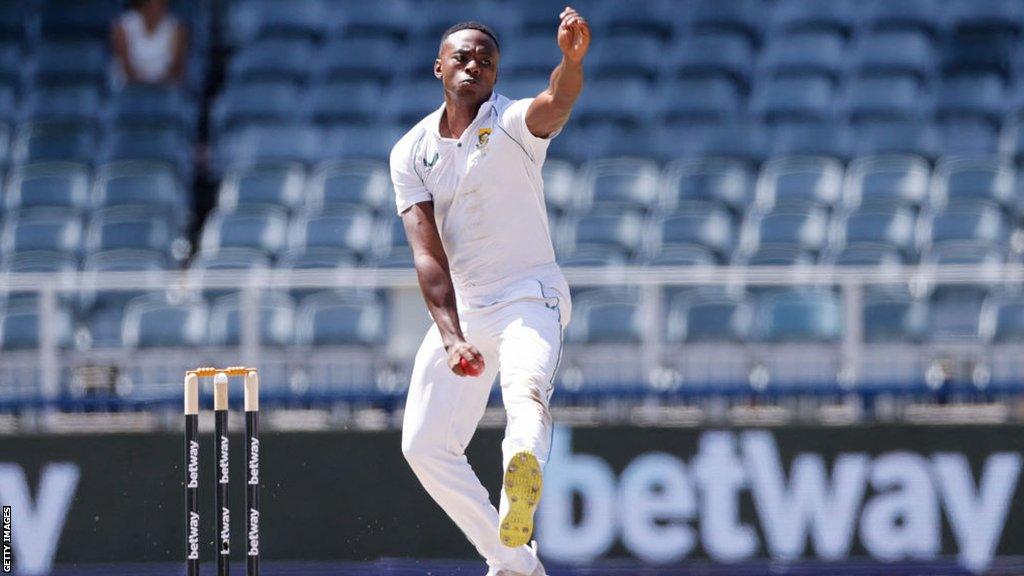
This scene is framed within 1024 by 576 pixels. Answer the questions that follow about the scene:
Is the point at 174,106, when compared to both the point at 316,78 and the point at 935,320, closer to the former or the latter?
the point at 316,78

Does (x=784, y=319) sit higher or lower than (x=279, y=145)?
lower

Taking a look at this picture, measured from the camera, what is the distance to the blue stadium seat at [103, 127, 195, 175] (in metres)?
15.3

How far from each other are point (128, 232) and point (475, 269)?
7.53 meters

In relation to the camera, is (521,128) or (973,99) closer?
(521,128)

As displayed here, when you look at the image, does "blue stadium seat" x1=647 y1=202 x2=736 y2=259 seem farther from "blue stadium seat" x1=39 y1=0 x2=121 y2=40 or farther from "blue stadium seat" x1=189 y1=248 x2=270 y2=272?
"blue stadium seat" x1=39 y1=0 x2=121 y2=40

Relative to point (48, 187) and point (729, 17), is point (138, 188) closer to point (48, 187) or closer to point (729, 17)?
point (48, 187)

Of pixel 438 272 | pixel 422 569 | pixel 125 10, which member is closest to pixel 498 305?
pixel 438 272

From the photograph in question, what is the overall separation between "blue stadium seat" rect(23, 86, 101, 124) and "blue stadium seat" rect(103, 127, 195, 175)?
1.64 ft

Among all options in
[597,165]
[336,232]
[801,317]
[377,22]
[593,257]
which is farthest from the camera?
[377,22]

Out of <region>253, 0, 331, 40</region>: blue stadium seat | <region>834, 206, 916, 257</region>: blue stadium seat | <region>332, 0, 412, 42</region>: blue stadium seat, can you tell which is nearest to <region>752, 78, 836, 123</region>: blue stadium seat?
<region>834, 206, 916, 257</region>: blue stadium seat

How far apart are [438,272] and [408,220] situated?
297 millimetres

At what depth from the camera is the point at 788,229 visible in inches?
529

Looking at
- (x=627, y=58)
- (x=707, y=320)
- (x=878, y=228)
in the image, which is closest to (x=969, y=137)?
(x=878, y=228)

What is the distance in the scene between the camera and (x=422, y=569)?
1003cm
